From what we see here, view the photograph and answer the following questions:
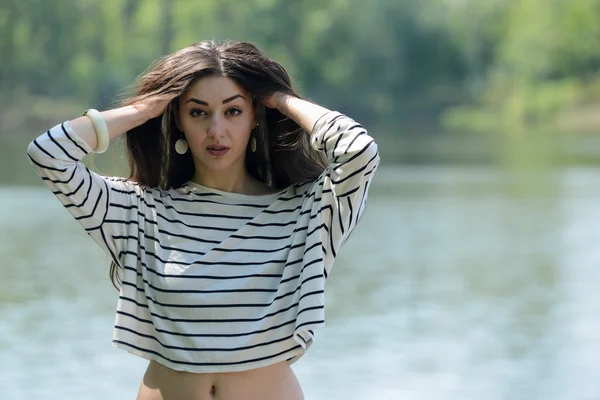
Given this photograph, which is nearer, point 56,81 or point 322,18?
point 56,81

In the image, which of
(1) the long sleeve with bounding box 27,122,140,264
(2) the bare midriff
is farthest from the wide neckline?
(2) the bare midriff

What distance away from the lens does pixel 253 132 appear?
183 cm

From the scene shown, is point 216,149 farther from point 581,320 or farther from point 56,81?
point 56,81

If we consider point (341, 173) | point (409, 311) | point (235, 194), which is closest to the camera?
point (341, 173)

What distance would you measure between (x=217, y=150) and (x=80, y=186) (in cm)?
21

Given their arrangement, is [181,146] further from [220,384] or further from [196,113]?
[220,384]

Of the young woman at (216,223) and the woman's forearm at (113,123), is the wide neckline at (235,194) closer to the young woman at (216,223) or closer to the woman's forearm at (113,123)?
the young woman at (216,223)

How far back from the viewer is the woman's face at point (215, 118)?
173 centimetres

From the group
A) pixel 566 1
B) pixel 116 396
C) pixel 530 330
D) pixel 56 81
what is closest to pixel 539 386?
pixel 530 330

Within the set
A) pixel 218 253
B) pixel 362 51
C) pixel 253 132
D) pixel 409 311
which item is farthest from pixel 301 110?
pixel 362 51

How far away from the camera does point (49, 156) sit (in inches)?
65.3

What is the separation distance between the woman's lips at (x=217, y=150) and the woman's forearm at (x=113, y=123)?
11 centimetres

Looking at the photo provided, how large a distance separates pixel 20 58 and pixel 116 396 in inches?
1096

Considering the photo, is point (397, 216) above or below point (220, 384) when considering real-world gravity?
above
